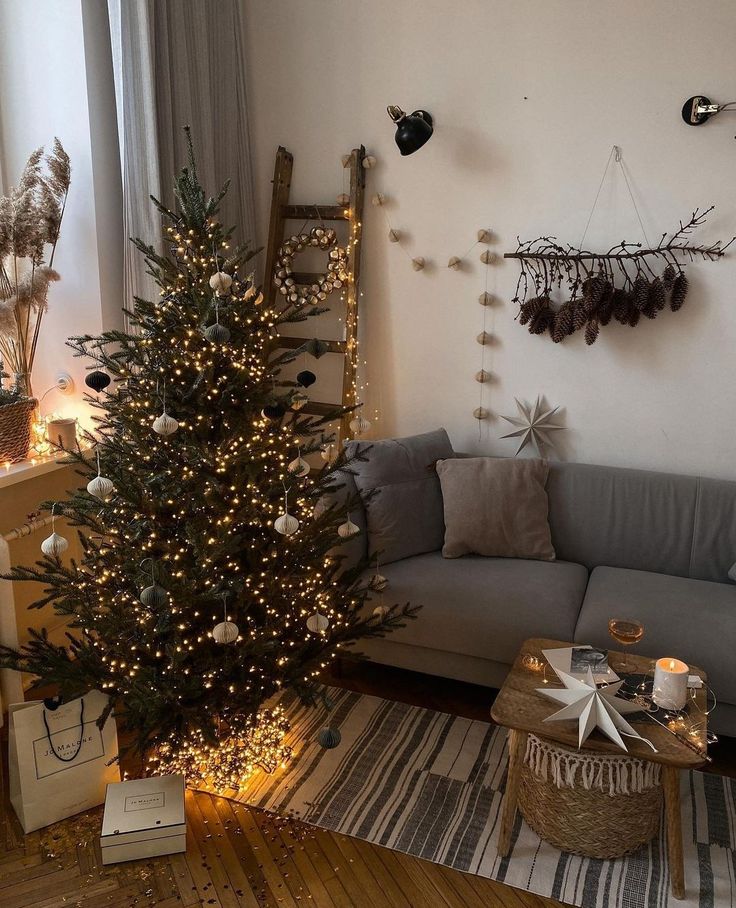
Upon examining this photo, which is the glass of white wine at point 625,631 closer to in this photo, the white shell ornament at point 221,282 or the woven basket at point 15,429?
the white shell ornament at point 221,282

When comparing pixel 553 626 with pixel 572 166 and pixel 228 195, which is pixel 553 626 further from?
pixel 228 195

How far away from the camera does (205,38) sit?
121 inches

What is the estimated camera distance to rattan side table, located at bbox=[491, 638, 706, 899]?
189 cm

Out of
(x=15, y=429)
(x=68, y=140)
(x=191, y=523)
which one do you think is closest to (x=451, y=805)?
(x=191, y=523)

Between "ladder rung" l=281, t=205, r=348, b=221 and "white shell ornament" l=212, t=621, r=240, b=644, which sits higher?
"ladder rung" l=281, t=205, r=348, b=221

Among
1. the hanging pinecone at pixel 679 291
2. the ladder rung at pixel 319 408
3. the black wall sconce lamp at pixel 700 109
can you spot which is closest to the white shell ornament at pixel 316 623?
the ladder rung at pixel 319 408

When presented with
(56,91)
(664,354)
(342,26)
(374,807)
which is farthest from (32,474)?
(664,354)

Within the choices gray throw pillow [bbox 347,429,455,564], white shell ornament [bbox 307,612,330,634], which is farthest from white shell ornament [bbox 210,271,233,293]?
gray throw pillow [bbox 347,429,455,564]

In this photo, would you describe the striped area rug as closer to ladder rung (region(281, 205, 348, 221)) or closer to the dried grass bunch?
the dried grass bunch

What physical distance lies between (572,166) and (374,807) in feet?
7.70

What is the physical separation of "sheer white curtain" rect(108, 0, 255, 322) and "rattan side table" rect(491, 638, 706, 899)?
5.27 ft

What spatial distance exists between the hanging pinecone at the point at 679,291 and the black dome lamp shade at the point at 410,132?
1068 mm

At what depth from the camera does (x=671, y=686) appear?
6.66 ft

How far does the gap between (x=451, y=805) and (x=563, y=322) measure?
5.78 feet
